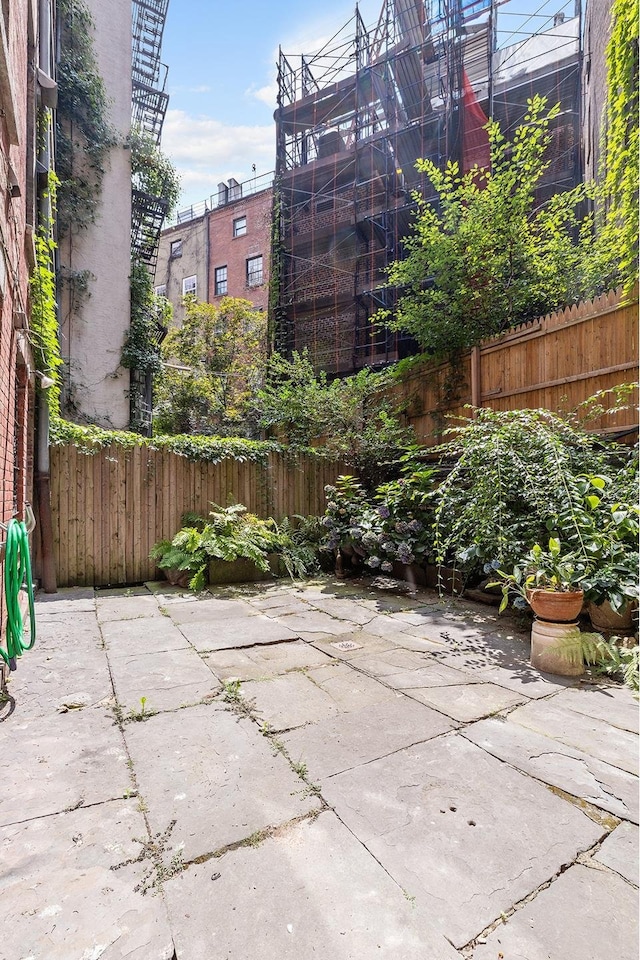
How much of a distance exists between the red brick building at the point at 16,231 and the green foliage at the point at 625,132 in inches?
198

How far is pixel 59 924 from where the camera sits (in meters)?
1.16

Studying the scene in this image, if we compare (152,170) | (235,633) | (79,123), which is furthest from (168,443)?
(152,170)

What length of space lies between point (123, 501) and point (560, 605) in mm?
4760

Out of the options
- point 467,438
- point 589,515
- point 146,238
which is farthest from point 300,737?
point 146,238

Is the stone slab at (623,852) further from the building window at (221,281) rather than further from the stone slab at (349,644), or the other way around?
the building window at (221,281)

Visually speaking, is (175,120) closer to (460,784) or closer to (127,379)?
(127,379)

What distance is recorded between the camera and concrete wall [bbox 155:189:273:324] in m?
18.9

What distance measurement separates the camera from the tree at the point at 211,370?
46.6 feet

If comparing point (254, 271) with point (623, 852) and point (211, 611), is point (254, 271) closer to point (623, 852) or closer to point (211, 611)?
point (211, 611)

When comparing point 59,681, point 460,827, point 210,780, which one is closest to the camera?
point 460,827

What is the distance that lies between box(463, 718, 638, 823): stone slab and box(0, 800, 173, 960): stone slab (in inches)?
56.6

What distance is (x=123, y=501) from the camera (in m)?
5.47

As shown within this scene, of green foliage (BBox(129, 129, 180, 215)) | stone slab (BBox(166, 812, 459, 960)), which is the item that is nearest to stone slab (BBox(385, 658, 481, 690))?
stone slab (BBox(166, 812, 459, 960))

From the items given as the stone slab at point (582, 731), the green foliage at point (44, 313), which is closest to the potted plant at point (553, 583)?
the stone slab at point (582, 731)
